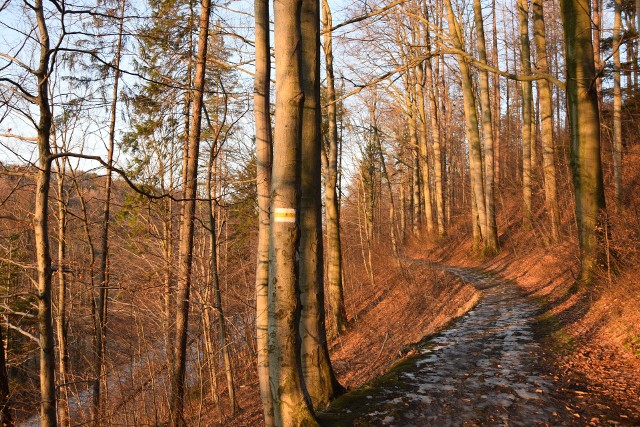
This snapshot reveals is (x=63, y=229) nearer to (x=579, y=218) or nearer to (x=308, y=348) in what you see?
(x=308, y=348)

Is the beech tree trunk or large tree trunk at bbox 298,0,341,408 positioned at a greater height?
large tree trunk at bbox 298,0,341,408

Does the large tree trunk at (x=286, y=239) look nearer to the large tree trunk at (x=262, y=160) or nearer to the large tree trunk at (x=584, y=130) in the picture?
the large tree trunk at (x=262, y=160)

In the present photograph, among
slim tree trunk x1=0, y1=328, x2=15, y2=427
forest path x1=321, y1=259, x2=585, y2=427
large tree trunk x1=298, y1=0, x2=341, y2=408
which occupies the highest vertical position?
large tree trunk x1=298, y1=0, x2=341, y2=408

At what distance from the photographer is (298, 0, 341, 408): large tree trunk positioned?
4809mm

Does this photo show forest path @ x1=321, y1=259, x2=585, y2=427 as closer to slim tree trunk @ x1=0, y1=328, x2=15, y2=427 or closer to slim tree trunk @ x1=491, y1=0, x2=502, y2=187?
slim tree trunk @ x1=0, y1=328, x2=15, y2=427

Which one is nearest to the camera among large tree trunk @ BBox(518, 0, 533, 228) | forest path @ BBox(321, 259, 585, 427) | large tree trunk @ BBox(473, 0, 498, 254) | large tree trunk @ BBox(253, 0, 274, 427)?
forest path @ BBox(321, 259, 585, 427)

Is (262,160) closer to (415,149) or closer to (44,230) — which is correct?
(44,230)

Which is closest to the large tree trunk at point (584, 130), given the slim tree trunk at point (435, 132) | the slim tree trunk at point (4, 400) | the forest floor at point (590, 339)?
the forest floor at point (590, 339)

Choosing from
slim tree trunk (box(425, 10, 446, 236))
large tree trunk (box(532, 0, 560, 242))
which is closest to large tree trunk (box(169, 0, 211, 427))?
large tree trunk (box(532, 0, 560, 242))

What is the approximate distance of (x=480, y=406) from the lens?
4555mm

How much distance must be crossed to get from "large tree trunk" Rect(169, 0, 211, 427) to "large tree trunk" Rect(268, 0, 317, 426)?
5.14 metres

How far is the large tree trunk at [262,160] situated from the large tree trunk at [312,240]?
0.74m

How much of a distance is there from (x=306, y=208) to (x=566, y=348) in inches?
172

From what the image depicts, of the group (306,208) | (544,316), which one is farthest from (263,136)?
(544,316)
